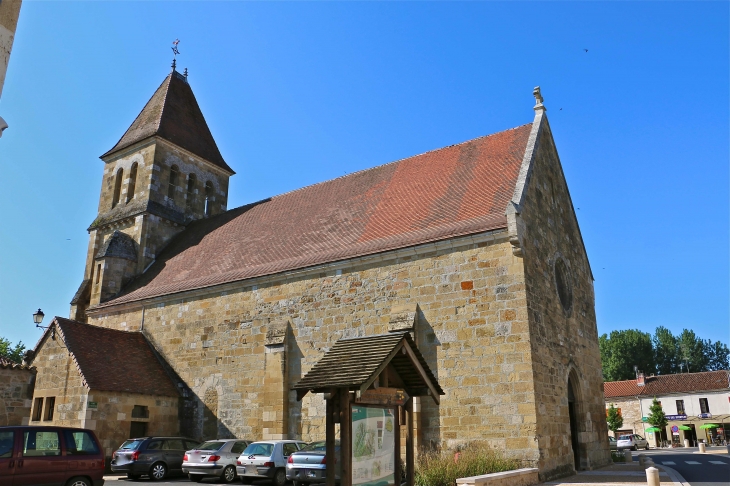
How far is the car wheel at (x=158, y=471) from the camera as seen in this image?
14742mm

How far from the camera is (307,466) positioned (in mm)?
Result: 12383

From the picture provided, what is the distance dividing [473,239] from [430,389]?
21.1 feet

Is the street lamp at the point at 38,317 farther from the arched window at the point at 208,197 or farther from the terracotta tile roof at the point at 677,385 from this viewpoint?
the terracotta tile roof at the point at 677,385

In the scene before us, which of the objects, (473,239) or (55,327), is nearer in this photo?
(473,239)

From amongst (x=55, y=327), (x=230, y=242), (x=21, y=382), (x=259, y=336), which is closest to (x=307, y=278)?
(x=259, y=336)

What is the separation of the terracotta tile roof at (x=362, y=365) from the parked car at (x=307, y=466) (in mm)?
4129

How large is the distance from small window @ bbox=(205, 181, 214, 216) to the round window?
17.8m

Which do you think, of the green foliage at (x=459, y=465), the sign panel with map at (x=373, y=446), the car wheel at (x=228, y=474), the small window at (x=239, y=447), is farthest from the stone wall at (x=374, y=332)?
the sign panel with map at (x=373, y=446)

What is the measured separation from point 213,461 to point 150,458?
6.05ft

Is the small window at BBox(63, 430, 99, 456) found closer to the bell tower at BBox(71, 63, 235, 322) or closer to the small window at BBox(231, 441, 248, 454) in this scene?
the small window at BBox(231, 441, 248, 454)

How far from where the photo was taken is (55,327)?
18312 mm

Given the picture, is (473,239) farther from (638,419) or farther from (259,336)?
(638,419)

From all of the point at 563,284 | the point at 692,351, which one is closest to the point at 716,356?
the point at 692,351

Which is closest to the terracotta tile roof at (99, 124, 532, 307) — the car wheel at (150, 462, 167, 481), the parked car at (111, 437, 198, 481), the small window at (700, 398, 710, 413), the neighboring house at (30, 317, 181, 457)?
the neighboring house at (30, 317, 181, 457)
